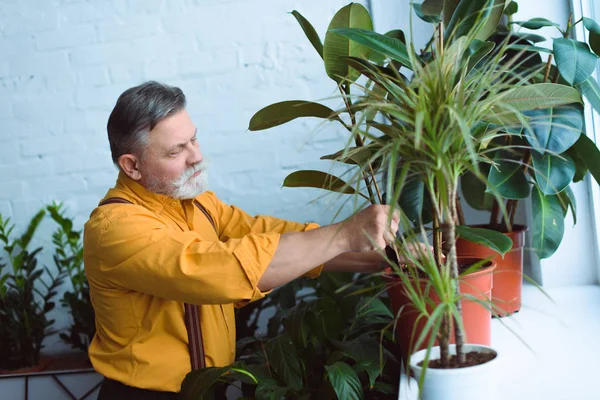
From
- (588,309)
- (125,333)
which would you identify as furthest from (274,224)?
(588,309)

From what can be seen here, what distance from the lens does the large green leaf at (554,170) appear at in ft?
5.55

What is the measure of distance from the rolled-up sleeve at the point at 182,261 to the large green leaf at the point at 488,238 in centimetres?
44

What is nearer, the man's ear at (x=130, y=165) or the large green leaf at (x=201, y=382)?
the large green leaf at (x=201, y=382)

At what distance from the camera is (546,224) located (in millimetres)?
1815

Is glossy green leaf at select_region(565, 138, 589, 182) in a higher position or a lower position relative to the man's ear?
lower

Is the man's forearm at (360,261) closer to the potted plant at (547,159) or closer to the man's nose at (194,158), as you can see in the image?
the potted plant at (547,159)

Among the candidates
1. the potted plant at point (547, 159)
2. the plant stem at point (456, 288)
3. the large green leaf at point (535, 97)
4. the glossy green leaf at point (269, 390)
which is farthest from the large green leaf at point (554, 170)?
the glossy green leaf at point (269, 390)

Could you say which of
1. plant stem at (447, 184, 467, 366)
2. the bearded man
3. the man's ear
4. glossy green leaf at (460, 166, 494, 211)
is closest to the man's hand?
the bearded man

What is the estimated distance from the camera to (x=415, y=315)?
1.41 metres

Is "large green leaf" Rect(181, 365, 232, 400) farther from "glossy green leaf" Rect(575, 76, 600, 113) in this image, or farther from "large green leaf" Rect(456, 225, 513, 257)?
"glossy green leaf" Rect(575, 76, 600, 113)

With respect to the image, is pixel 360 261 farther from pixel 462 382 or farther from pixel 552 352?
pixel 462 382

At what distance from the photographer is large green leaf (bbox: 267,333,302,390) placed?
1637 millimetres

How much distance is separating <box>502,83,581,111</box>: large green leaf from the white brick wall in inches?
52.2

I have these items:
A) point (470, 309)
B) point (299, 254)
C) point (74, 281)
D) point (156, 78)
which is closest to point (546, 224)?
point (470, 309)
